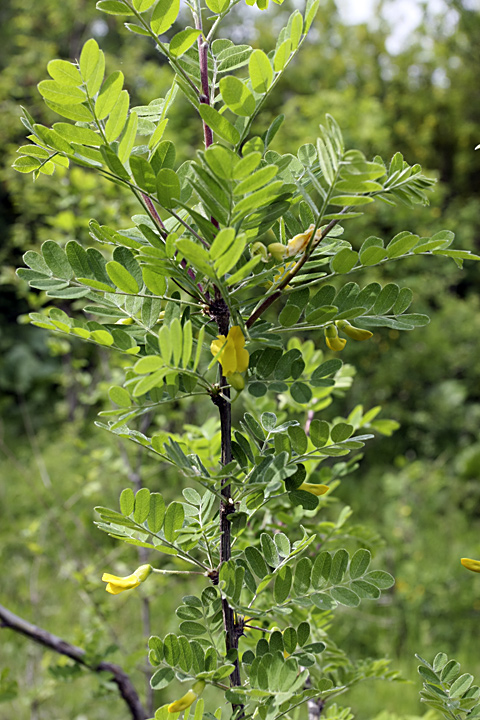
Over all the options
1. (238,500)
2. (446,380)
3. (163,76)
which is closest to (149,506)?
(238,500)

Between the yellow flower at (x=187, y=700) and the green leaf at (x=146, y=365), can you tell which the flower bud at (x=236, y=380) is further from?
the yellow flower at (x=187, y=700)

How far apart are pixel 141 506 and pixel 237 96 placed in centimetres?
26

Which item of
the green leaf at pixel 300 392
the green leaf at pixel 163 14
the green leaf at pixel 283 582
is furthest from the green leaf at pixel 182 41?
the green leaf at pixel 283 582

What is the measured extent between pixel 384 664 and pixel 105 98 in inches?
21.3

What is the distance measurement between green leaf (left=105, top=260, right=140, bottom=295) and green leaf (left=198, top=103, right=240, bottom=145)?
0.10 metres

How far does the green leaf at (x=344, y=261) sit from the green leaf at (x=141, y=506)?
20 cm

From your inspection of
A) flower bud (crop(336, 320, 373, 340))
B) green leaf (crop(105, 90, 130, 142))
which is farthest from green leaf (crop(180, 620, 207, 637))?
green leaf (crop(105, 90, 130, 142))

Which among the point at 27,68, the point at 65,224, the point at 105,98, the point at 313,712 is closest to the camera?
the point at 105,98

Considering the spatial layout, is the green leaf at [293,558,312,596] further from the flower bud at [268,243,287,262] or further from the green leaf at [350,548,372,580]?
the flower bud at [268,243,287,262]

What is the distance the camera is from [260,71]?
0.34 m

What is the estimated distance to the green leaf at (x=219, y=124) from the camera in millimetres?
328

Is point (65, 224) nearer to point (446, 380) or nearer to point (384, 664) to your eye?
point (384, 664)

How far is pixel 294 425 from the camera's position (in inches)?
15.9

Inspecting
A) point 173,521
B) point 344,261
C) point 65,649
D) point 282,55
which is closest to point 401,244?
point 344,261
